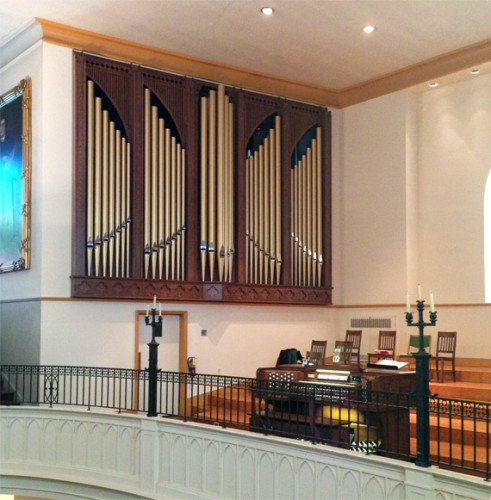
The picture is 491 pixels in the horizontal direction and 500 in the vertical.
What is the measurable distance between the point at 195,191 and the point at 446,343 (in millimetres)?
5018

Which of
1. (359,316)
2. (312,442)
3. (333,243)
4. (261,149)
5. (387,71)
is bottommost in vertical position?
(312,442)

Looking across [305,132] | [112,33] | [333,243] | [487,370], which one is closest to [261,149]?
[305,132]

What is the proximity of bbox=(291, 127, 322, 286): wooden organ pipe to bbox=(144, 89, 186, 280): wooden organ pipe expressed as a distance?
8.05ft

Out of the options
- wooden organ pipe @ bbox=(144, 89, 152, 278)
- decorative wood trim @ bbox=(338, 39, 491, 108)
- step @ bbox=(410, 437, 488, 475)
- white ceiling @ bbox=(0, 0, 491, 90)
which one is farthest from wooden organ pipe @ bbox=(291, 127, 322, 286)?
step @ bbox=(410, 437, 488, 475)

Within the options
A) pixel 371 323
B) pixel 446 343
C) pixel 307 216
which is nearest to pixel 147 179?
pixel 307 216

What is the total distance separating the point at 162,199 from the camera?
12.6m

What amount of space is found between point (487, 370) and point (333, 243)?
13.4ft

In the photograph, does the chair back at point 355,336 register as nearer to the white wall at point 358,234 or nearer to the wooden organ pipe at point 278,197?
the white wall at point 358,234

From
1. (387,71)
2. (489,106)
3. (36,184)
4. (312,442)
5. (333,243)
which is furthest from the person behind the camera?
(333,243)

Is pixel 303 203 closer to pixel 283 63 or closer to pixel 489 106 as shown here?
pixel 283 63

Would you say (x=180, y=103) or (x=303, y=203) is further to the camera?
(x=303, y=203)

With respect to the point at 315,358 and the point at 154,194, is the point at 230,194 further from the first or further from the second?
the point at 315,358

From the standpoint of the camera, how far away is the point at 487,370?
12.0 m

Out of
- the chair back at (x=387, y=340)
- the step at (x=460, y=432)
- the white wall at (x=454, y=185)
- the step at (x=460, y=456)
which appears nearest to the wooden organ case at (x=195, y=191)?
the chair back at (x=387, y=340)
